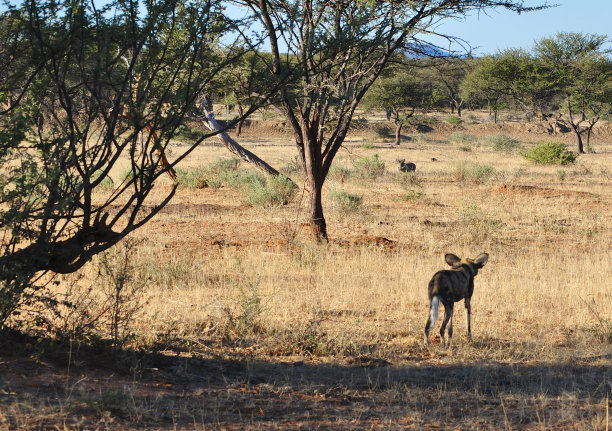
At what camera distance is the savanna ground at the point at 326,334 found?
4488 millimetres

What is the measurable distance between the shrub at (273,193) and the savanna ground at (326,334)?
121 cm

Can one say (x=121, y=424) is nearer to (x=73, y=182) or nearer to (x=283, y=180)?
(x=73, y=182)

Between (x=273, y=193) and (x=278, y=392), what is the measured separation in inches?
440

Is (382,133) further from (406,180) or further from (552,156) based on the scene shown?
(406,180)

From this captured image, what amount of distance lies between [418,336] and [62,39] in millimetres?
4012

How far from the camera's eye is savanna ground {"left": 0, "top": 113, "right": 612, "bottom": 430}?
449 centimetres

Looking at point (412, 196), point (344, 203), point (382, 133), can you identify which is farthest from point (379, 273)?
point (382, 133)

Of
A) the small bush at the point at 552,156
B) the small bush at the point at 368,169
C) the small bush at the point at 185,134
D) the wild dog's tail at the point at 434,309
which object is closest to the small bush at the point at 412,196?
the small bush at the point at 368,169

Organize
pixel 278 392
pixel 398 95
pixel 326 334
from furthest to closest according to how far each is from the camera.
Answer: pixel 398 95 → pixel 326 334 → pixel 278 392

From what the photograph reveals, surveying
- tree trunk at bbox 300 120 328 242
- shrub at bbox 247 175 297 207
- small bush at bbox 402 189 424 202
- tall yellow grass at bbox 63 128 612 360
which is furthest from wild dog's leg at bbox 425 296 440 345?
small bush at bbox 402 189 424 202

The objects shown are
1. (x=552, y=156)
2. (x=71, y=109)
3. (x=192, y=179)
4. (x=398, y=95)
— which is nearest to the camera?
(x=71, y=109)

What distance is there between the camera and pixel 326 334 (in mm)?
6617

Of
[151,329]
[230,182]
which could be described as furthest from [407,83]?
[151,329]

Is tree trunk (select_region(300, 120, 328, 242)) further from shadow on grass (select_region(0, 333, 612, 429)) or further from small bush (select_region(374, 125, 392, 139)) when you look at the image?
small bush (select_region(374, 125, 392, 139))
